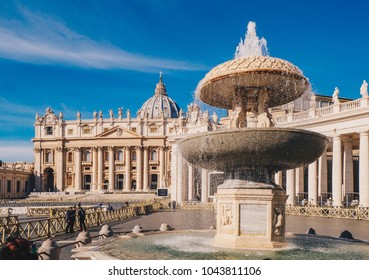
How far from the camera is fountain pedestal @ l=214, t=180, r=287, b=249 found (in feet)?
30.7

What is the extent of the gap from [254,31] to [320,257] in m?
5.78

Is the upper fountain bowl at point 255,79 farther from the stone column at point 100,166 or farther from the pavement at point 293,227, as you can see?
the stone column at point 100,166

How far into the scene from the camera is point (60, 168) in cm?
9881

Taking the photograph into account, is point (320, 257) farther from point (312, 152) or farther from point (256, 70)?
point (256, 70)

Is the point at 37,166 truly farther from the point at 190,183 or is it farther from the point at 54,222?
the point at 54,222

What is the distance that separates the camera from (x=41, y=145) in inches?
3999

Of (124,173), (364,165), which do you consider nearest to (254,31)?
(364,165)

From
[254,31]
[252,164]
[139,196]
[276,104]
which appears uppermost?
[254,31]

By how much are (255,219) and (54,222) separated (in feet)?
41.8

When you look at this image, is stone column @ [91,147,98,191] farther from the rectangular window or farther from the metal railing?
the metal railing

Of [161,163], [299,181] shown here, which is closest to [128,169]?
[161,163]

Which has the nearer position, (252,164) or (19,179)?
(252,164)

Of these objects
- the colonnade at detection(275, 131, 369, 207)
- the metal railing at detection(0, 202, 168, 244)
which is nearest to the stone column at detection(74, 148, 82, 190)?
the metal railing at detection(0, 202, 168, 244)
